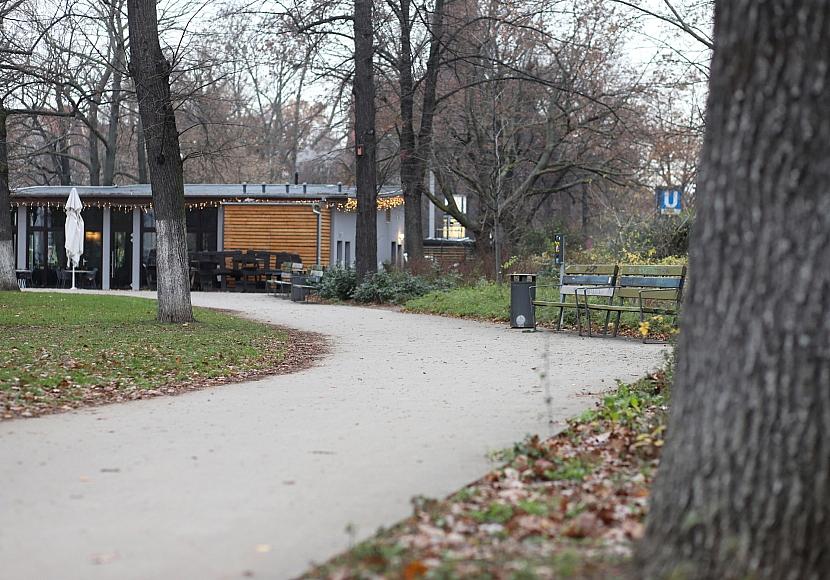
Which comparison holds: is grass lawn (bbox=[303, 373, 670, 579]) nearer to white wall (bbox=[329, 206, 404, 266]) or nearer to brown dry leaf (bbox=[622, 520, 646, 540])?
brown dry leaf (bbox=[622, 520, 646, 540])

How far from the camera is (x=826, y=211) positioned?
11.8 ft

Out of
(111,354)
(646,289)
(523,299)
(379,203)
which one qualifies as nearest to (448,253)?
(379,203)

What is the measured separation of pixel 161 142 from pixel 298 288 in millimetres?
12197

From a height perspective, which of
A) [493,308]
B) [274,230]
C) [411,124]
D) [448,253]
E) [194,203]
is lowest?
[493,308]

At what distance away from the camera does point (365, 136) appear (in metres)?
27.6

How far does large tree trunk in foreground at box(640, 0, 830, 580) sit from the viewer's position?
360cm

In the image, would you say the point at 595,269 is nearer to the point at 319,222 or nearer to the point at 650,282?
the point at 650,282

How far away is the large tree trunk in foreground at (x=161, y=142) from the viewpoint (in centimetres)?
1734

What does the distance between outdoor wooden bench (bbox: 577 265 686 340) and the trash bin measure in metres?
13.5

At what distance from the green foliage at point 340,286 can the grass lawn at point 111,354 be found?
8.30 m

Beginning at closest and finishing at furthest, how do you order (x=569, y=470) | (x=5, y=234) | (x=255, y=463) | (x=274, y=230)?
(x=569, y=470)
(x=255, y=463)
(x=5, y=234)
(x=274, y=230)

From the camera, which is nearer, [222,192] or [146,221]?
[146,221]

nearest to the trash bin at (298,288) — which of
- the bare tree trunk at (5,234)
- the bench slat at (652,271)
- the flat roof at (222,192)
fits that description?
the bare tree trunk at (5,234)

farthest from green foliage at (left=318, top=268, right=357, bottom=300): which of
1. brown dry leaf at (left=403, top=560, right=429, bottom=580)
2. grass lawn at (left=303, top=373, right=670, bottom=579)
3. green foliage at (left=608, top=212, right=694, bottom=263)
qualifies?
brown dry leaf at (left=403, top=560, right=429, bottom=580)
